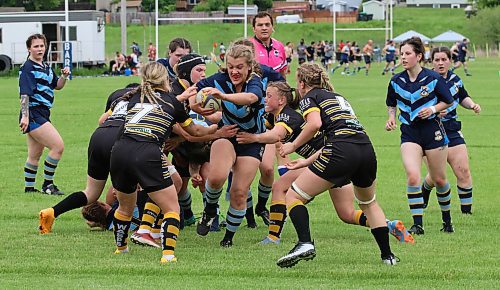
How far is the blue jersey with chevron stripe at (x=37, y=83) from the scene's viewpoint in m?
13.6

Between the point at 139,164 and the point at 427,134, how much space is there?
135 inches

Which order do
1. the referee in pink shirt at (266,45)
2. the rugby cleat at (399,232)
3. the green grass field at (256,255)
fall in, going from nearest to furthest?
1. the green grass field at (256,255)
2. the rugby cleat at (399,232)
3. the referee in pink shirt at (266,45)

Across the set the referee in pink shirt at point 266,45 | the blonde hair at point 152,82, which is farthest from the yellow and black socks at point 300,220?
the referee in pink shirt at point 266,45

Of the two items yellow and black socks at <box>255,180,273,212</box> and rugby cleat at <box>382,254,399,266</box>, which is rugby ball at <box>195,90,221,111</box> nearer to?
yellow and black socks at <box>255,180,273,212</box>

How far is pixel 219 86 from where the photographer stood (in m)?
9.77

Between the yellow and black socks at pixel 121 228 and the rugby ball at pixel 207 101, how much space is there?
1248 mm

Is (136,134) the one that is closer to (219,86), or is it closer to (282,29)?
(219,86)

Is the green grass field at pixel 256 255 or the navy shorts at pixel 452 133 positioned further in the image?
the navy shorts at pixel 452 133

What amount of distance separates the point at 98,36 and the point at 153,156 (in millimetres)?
52850

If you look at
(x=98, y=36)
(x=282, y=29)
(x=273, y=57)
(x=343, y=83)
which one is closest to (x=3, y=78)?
(x=98, y=36)

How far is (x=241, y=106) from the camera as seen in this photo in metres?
9.75

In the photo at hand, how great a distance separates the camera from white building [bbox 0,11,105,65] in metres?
57.4

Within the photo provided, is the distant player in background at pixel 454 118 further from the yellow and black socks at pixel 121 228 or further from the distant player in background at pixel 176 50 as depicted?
the yellow and black socks at pixel 121 228

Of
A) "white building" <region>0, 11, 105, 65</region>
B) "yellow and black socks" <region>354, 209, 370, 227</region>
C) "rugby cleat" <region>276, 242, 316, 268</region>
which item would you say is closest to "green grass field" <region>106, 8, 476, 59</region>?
"white building" <region>0, 11, 105, 65</region>
